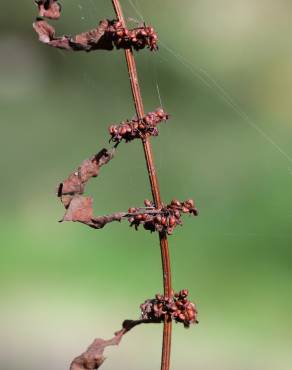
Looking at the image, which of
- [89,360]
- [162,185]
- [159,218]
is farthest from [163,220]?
[162,185]

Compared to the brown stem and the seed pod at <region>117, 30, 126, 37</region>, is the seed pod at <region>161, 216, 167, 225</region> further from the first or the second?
the seed pod at <region>117, 30, 126, 37</region>

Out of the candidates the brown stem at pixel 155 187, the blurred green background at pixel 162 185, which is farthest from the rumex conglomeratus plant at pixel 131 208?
the blurred green background at pixel 162 185

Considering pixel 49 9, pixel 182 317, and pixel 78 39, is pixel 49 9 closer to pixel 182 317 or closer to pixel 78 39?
pixel 78 39

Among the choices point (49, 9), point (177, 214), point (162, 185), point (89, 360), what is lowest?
point (89, 360)

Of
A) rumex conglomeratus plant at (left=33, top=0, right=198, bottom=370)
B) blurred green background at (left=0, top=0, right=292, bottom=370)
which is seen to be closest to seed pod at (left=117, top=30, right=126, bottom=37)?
rumex conglomeratus plant at (left=33, top=0, right=198, bottom=370)

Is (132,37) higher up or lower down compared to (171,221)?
higher up

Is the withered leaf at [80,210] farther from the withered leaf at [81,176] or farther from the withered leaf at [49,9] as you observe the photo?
the withered leaf at [49,9]

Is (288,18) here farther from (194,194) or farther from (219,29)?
(194,194)

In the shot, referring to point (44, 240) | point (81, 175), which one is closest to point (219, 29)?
point (44, 240)
